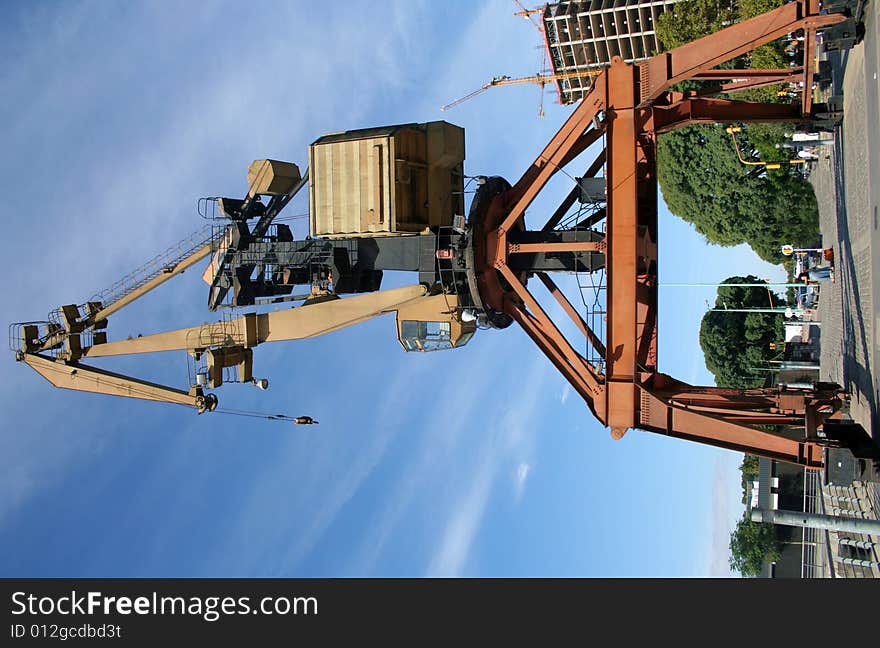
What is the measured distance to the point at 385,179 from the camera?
79.9ft

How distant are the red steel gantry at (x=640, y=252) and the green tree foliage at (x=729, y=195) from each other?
3481 centimetres

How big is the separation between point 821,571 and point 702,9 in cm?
3909

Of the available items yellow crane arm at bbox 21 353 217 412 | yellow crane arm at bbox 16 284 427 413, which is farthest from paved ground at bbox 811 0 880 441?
yellow crane arm at bbox 21 353 217 412

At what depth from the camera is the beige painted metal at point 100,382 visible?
1139 inches

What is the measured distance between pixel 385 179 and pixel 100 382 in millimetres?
15434

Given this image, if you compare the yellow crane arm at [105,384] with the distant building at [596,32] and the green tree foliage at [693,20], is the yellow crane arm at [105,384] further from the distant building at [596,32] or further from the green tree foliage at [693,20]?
the distant building at [596,32]

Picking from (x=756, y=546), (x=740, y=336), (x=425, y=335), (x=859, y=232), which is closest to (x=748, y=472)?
(x=756, y=546)

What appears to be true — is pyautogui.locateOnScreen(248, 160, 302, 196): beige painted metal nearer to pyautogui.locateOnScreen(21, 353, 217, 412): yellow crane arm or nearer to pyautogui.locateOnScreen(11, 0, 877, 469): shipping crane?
pyautogui.locateOnScreen(11, 0, 877, 469): shipping crane

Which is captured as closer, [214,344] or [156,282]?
[214,344]

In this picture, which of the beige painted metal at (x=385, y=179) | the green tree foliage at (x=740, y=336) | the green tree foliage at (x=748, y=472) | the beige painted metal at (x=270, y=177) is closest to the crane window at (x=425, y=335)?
the beige painted metal at (x=385, y=179)

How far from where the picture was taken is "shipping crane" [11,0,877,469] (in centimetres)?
2083

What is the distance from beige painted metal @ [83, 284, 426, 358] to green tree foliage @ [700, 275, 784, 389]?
47586 mm

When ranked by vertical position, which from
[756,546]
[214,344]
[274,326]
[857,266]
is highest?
[857,266]

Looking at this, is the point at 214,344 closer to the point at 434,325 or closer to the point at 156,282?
the point at 156,282
